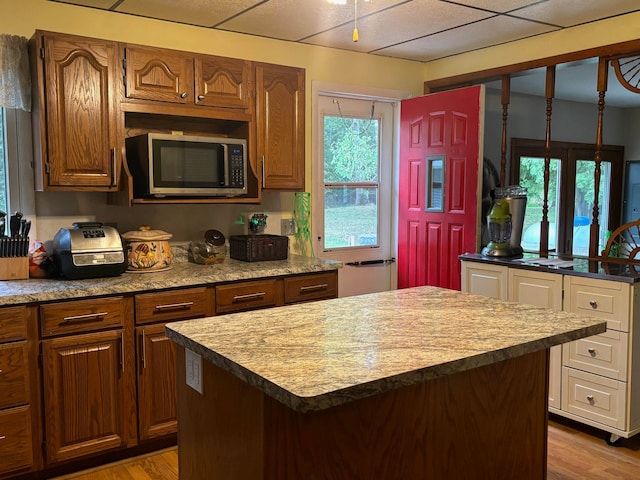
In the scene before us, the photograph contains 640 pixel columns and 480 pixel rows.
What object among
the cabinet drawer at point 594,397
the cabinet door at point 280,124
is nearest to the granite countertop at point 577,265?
the cabinet drawer at point 594,397

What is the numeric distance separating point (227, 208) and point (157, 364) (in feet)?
3.89

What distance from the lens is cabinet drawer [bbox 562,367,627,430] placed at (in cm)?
300

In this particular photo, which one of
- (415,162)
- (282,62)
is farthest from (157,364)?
(415,162)

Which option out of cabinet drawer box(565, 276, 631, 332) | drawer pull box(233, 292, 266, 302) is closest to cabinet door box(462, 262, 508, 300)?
cabinet drawer box(565, 276, 631, 332)

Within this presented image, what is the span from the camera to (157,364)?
2.88m

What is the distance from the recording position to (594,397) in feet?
10.2

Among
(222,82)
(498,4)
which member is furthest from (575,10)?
(222,82)

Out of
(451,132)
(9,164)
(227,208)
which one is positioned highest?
(451,132)

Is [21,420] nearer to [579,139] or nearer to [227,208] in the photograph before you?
[227,208]

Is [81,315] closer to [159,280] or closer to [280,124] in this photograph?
[159,280]

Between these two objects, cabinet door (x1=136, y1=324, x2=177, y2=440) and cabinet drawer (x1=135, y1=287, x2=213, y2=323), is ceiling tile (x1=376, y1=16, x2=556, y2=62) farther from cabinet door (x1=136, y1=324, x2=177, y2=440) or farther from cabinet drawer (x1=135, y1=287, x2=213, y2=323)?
cabinet door (x1=136, y1=324, x2=177, y2=440)

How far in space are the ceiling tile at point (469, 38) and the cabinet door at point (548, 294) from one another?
1.50 metres

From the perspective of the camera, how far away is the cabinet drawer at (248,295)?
3.05 meters

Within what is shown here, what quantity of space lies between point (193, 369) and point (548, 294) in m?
2.27
